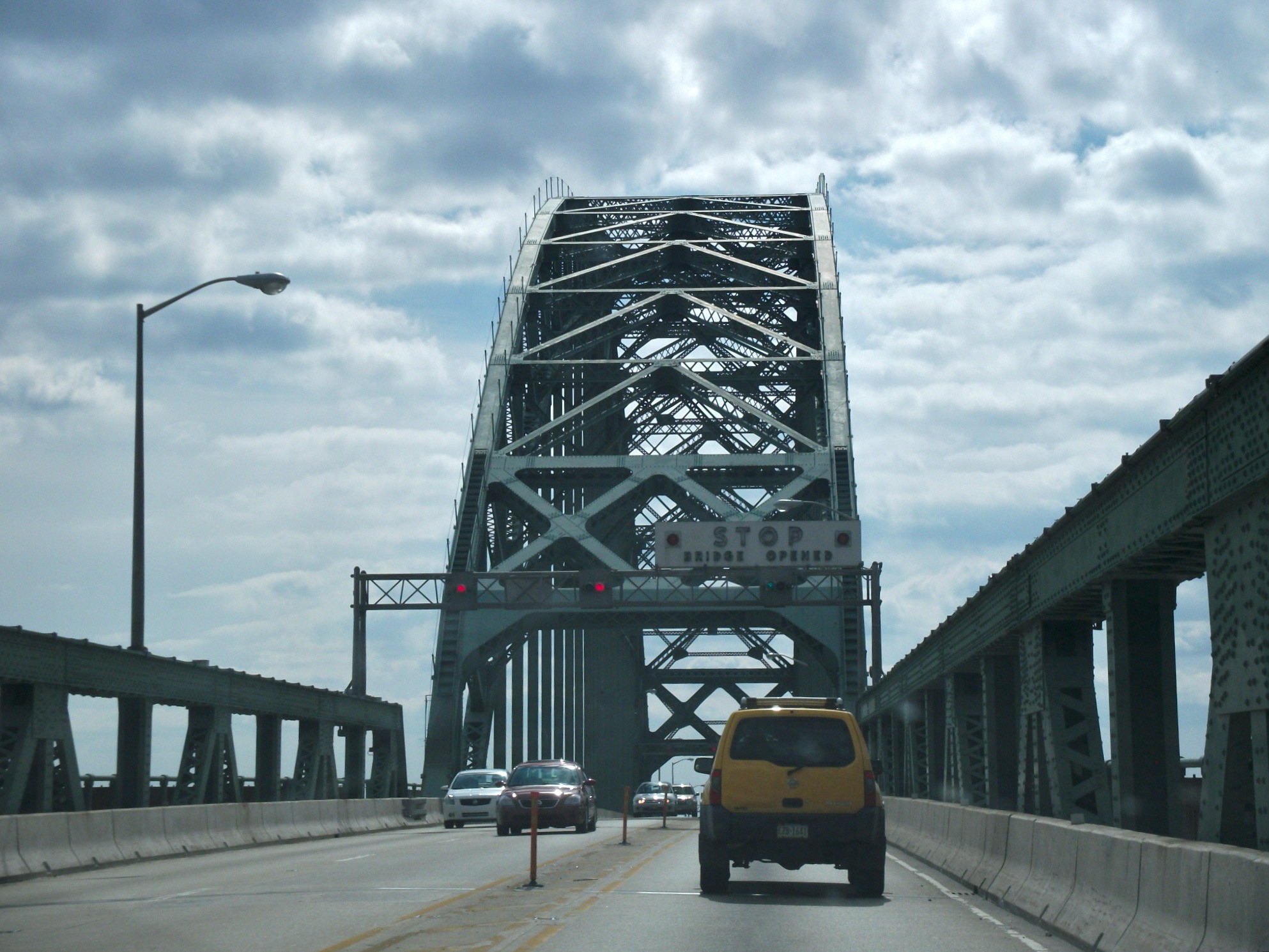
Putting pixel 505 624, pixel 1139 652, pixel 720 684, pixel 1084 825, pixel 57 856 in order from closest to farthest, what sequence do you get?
pixel 1084 825 < pixel 1139 652 < pixel 57 856 < pixel 505 624 < pixel 720 684

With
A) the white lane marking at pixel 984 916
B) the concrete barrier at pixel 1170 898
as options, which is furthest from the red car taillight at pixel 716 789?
the concrete barrier at pixel 1170 898

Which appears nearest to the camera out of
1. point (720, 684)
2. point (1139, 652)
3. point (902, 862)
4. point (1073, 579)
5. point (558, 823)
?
point (1139, 652)

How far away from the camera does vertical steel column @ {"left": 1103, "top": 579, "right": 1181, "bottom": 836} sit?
16.0 meters

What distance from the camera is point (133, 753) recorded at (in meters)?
28.7

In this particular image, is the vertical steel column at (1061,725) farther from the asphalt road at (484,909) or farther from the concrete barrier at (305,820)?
the concrete barrier at (305,820)

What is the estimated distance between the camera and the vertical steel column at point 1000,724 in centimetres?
2430

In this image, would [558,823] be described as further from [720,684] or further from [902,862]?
[720,684]

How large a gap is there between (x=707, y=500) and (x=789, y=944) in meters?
43.9

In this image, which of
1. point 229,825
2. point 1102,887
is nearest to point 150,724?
point 229,825

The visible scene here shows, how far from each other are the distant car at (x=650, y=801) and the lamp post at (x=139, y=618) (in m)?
35.4

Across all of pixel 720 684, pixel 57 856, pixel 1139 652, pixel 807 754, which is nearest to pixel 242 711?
pixel 57 856

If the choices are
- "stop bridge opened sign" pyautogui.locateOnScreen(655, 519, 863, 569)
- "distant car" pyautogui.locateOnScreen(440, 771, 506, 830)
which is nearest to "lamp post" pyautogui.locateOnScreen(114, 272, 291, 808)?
"distant car" pyautogui.locateOnScreen(440, 771, 506, 830)

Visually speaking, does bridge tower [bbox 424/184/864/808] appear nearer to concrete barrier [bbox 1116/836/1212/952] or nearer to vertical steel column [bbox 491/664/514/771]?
Result: vertical steel column [bbox 491/664/514/771]

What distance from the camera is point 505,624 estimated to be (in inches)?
2146
